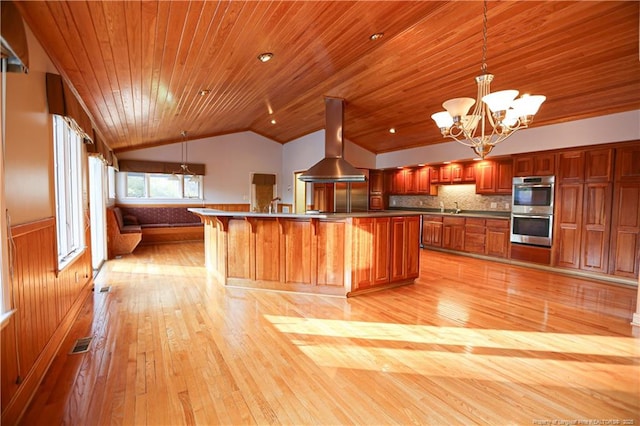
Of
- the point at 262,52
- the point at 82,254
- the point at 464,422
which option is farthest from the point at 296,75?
the point at 464,422

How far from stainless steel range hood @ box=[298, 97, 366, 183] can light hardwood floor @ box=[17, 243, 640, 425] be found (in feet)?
6.02

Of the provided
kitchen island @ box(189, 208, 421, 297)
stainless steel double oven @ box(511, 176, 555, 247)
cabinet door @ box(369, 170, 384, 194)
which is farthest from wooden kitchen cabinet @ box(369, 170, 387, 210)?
kitchen island @ box(189, 208, 421, 297)

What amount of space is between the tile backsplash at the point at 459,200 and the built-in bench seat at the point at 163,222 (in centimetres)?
547

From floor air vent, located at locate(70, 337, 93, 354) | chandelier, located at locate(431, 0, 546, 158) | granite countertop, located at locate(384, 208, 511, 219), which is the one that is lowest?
floor air vent, located at locate(70, 337, 93, 354)

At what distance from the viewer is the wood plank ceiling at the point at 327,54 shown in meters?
2.14

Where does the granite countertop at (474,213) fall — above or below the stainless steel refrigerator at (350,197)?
below

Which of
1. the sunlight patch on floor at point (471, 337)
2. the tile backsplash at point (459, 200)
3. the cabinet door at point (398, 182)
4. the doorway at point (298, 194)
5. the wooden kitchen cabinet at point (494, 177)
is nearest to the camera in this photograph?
the sunlight patch on floor at point (471, 337)

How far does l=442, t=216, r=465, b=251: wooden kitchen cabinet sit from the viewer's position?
21.1ft

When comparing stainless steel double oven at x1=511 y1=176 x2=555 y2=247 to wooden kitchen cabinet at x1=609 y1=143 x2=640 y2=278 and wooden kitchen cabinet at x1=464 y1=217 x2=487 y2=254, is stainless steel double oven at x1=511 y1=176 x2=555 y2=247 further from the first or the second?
wooden kitchen cabinet at x1=609 y1=143 x2=640 y2=278

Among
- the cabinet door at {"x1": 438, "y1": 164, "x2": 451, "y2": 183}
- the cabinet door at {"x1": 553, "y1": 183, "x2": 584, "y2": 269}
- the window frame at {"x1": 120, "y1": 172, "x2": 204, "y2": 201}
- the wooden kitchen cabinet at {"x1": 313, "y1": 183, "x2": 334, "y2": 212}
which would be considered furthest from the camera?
the wooden kitchen cabinet at {"x1": 313, "y1": 183, "x2": 334, "y2": 212}

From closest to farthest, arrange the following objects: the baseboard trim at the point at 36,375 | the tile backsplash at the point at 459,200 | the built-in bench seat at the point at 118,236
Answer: the baseboard trim at the point at 36,375
the built-in bench seat at the point at 118,236
the tile backsplash at the point at 459,200

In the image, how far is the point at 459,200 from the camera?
6.96m

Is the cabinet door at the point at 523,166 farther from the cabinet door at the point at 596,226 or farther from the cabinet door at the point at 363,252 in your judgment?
the cabinet door at the point at 363,252

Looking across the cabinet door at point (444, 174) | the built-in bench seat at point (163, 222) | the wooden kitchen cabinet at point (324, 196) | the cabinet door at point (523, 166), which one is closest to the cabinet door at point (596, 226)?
the cabinet door at point (523, 166)
